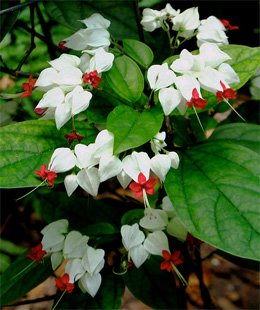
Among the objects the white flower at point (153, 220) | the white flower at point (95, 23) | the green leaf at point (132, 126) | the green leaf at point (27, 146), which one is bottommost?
the white flower at point (153, 220)

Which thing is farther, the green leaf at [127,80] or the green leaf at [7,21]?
the green leaf at [7,21]

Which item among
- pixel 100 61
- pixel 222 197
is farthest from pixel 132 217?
pixel 100 61

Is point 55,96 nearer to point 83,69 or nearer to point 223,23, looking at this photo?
point 83,69

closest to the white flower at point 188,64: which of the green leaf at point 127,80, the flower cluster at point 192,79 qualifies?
the flower cluster at point 192,79

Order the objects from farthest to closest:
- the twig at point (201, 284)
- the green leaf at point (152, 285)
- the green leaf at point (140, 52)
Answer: the twig at point (201, 284) → the green leaf at point (152, 285) → the green leaf at point (140, 52)

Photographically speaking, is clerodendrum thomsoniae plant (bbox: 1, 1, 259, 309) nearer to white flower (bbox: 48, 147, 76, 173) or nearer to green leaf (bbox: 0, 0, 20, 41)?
white flower (bbox: 48, 147, 76, 173)

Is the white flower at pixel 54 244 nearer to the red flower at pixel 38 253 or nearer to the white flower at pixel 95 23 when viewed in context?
the red flower at pixel 38 253
